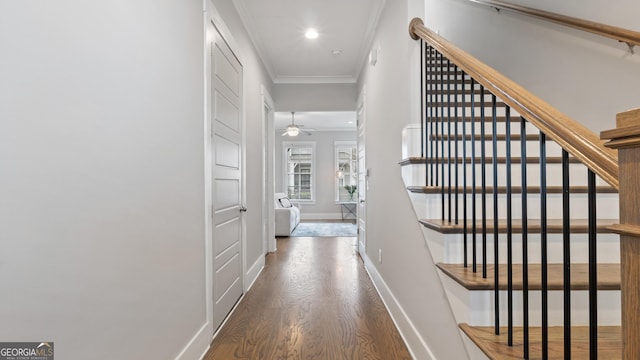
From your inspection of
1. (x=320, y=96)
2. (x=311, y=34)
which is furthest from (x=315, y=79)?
(x=311, y=34)

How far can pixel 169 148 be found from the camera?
5.19ft

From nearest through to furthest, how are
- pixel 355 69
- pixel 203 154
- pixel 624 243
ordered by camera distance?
pixel 624 243, pixel 203 154, pixel 355 69

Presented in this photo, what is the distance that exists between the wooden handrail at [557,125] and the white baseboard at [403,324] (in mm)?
1402

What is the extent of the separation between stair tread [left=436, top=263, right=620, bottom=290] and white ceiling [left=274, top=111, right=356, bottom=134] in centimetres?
587

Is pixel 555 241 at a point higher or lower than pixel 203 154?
lower

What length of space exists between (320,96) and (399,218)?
128 inches

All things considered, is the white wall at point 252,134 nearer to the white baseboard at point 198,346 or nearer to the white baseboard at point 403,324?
the white baseboard at point 198,346

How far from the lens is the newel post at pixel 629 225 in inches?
22.2

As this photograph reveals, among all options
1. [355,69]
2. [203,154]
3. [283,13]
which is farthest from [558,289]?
[355,69]

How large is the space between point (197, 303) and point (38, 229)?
1.22 metres

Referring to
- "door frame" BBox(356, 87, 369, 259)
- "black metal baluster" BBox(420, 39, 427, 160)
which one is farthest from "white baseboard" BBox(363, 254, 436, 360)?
"black metal baluster" BBox(420, 39, 427, 160)

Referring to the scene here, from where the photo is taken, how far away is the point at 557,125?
0.78 m

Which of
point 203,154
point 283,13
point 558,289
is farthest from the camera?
point 283,13

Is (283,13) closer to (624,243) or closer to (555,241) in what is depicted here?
(555,241)
